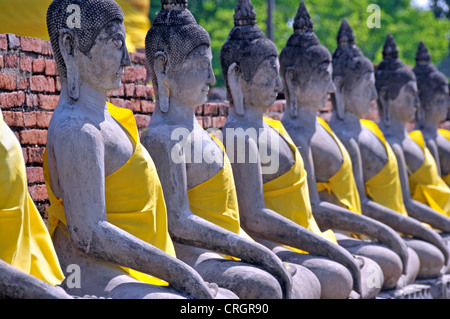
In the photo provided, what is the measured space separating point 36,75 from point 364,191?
3114mm

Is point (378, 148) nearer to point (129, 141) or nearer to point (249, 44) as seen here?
point (249, 44)

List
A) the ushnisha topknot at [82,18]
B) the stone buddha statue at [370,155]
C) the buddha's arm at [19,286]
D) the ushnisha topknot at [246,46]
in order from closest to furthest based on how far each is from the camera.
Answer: the buddha's arm at [19,286]
the ushnisha topknot at [82,18]
the ushnisha topknot at [246,46]
the stone buddha statue at [370,155]

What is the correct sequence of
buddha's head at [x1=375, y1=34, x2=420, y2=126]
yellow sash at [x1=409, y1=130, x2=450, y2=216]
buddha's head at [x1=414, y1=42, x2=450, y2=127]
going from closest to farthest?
buddha's head at [x1=375, y1=34, x2=420, y2=126] < yellow sash at [x1=409, y1=130, x2=450, y2=216] < buddha's head at [x1=414, y1=42, x2=450, y2=127]

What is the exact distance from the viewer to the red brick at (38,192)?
5.70 meters

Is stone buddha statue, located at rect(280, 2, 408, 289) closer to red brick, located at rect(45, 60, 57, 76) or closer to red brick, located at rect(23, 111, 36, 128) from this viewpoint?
red brick, located at rect(45, 60, 57, 76)

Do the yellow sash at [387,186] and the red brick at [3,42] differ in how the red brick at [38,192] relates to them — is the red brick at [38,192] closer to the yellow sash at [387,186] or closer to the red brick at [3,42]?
Result: the red brick at [3,42]

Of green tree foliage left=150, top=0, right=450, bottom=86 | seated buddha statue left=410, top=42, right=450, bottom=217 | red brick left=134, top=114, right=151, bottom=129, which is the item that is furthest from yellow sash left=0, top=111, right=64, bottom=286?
green tree foliage left=150, top=0, right=450, bottom=86

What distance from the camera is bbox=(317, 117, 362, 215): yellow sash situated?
725 cm

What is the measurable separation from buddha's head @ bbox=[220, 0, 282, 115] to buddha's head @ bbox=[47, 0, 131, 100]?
5.21 ft

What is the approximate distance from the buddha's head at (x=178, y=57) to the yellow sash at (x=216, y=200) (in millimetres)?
475

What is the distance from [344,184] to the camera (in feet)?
23.9

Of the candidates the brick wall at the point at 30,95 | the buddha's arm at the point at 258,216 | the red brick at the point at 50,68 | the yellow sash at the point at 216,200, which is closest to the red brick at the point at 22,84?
the brick wall at the point at 30,95

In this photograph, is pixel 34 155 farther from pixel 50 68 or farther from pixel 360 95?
pixel 360 95
